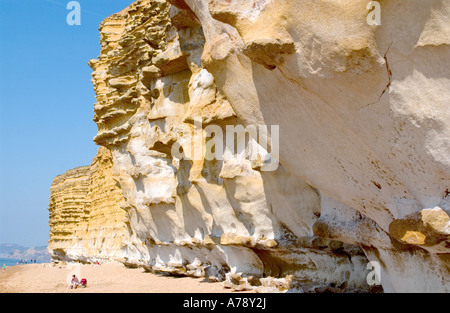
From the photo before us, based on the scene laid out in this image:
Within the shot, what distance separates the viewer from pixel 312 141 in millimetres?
5129


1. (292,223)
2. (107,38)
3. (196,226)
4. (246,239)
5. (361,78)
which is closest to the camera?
(361,78)

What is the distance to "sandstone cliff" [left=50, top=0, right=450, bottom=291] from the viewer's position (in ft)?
12.6

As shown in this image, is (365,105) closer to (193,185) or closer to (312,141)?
(312,141)

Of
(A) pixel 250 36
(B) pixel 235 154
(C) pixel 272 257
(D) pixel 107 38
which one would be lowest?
(C) pixel 272 257

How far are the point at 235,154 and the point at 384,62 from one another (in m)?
5.35

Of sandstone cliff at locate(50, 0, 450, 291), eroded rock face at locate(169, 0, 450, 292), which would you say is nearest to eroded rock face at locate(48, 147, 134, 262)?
sandstone cliff at locate(50, 0, 450, 291)

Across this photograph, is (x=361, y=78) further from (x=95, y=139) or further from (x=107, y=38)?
(x=107, y=38)

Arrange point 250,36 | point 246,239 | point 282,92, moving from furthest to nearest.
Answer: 1. point 246,239
2. point 282,92
3. point 250,36

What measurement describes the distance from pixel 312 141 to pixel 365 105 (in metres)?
1.01

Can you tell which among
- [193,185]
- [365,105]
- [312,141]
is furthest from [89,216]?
[365,105]

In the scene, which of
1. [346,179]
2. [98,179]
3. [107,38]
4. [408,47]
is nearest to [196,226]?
[346,179]

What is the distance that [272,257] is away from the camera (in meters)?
8.86

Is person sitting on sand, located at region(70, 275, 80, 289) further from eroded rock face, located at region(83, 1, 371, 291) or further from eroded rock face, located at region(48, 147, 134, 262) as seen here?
eroded rock face, located at region(48, 147, 134, 262)

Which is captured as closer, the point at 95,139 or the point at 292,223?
the point at 292,223
